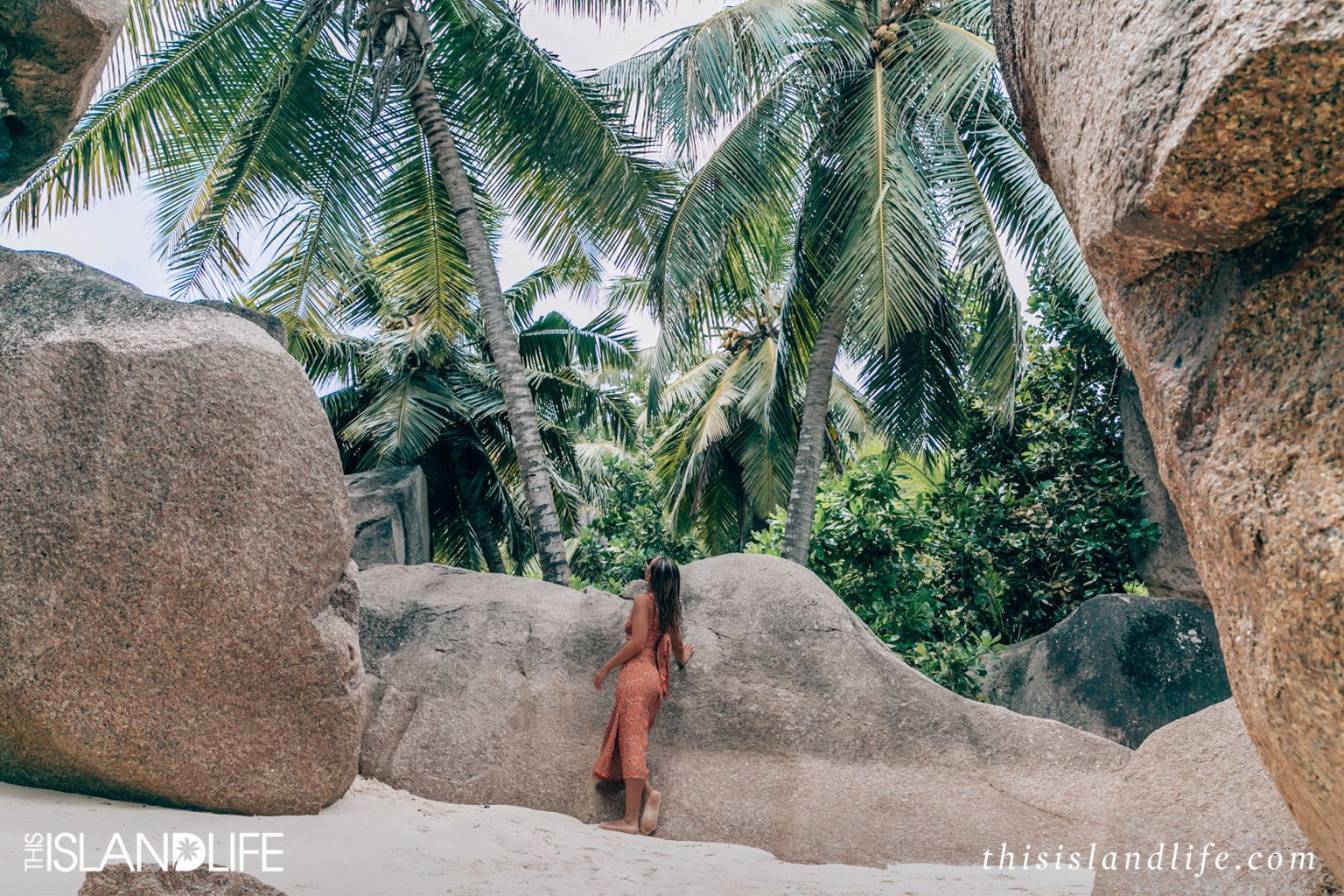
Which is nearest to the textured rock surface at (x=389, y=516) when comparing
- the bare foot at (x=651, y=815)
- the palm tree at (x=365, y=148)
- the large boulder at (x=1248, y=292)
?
the palm tree at (x=365, y=148)

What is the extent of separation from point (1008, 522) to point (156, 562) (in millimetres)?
9909

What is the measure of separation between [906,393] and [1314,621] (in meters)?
10.1

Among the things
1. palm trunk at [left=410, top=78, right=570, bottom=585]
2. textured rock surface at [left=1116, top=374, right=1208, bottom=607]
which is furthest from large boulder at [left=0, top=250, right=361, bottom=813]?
textured rock surface at [left=1116, top=374, right=1208, bottom=607]

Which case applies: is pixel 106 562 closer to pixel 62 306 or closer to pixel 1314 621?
pixel 62 306

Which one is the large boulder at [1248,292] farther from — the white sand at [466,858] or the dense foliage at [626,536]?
the dense foliage at [626,536]

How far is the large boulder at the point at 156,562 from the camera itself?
4.30 meters

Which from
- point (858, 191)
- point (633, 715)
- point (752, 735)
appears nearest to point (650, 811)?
point (633, 715)

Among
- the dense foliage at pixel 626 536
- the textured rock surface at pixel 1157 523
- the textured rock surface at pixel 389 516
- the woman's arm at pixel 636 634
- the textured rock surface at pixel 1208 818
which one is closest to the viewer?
the textured rock surface at pixel 1208 818

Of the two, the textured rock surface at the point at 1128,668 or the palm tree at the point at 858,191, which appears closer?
the textured rock surface at the point at 1128,668

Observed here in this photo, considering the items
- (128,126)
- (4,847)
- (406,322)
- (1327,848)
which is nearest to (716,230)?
(128,126)

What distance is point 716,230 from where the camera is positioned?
10344 mm

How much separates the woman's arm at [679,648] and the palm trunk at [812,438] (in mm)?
3948

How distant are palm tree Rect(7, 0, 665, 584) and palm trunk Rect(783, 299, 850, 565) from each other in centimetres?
223

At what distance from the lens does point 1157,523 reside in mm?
11188
